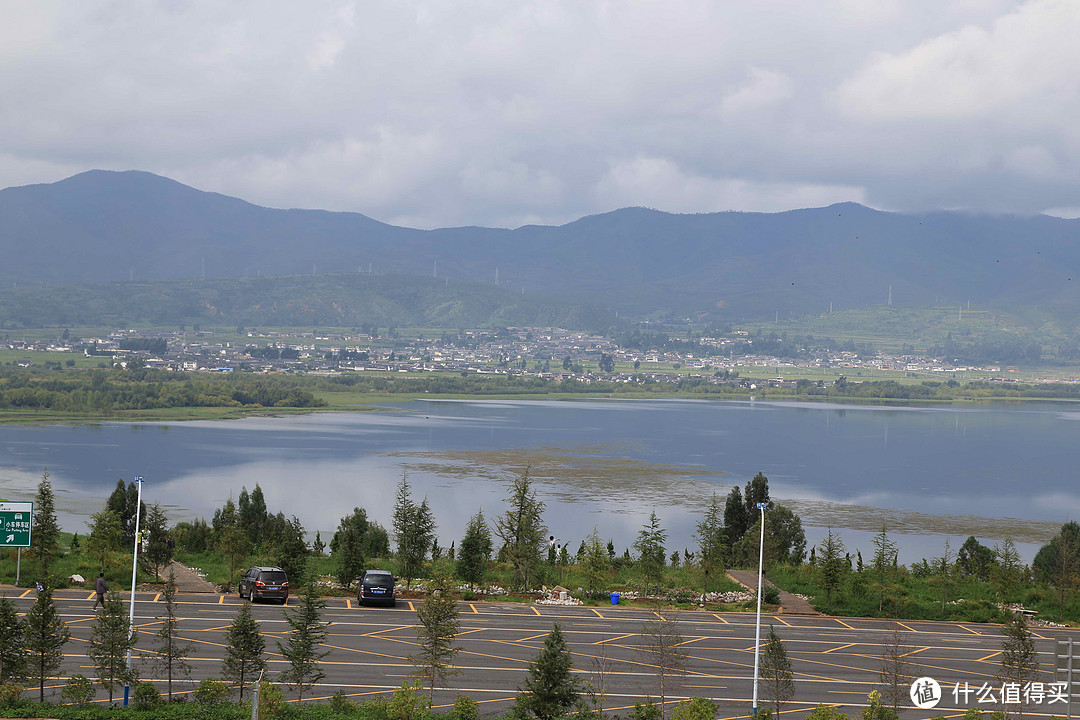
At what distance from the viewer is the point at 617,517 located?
6838 cm

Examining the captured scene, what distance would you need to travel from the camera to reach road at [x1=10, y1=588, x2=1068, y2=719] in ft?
78.5

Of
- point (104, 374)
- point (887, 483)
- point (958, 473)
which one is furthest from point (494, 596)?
point (104, 374)

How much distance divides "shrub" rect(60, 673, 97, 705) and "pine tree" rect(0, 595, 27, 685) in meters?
0.94

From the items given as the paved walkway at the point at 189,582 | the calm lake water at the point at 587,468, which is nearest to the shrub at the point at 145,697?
the paved walkway at the point at 189,582

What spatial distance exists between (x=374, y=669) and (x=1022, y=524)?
6317 cm

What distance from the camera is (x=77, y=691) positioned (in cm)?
2045

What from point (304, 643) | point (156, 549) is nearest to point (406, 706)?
point (304, 643)

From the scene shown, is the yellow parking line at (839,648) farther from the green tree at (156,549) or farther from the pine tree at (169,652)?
the green tree at (156,549)

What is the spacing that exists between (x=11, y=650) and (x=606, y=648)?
50.3ft

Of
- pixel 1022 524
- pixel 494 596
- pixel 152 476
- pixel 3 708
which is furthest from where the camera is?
pixel 152 476

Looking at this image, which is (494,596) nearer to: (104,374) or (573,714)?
(573,714)

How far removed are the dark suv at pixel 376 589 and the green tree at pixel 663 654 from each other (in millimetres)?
9026

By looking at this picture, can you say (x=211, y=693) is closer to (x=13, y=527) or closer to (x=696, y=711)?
(x=696, y=711)

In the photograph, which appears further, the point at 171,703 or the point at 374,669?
the point at 374,669
